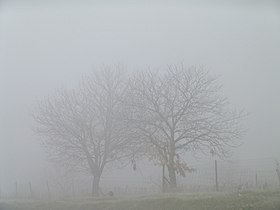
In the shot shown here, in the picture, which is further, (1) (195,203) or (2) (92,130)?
(2) (92,130)

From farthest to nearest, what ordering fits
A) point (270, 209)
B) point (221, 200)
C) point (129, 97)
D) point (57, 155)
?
1. point (57, 155)
2. point (129, 97)
3. point (221, 200)
4. point (270, 209)

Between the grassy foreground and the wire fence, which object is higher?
the wire fence

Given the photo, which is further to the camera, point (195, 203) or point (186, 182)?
point (186, 182)

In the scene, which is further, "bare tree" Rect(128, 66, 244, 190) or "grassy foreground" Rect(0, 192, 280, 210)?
"bare tree" Rect(128, 66, 244, 190)

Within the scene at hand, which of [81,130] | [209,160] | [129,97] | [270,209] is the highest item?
[129,97]

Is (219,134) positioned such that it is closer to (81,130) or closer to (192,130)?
(192,130)

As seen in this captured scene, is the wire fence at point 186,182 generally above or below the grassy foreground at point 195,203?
→ above

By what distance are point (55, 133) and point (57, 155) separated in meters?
1.70

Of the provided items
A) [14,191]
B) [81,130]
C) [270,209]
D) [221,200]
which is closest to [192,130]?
[81,130]

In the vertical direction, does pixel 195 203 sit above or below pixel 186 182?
below

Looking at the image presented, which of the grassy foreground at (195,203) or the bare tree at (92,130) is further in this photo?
the bare tree at (92,130)

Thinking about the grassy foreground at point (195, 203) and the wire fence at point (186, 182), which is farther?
the wire fence at point (186, 182)

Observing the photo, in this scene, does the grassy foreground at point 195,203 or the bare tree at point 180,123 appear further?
the bare tree at point 180,123

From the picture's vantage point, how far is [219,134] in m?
24.5
